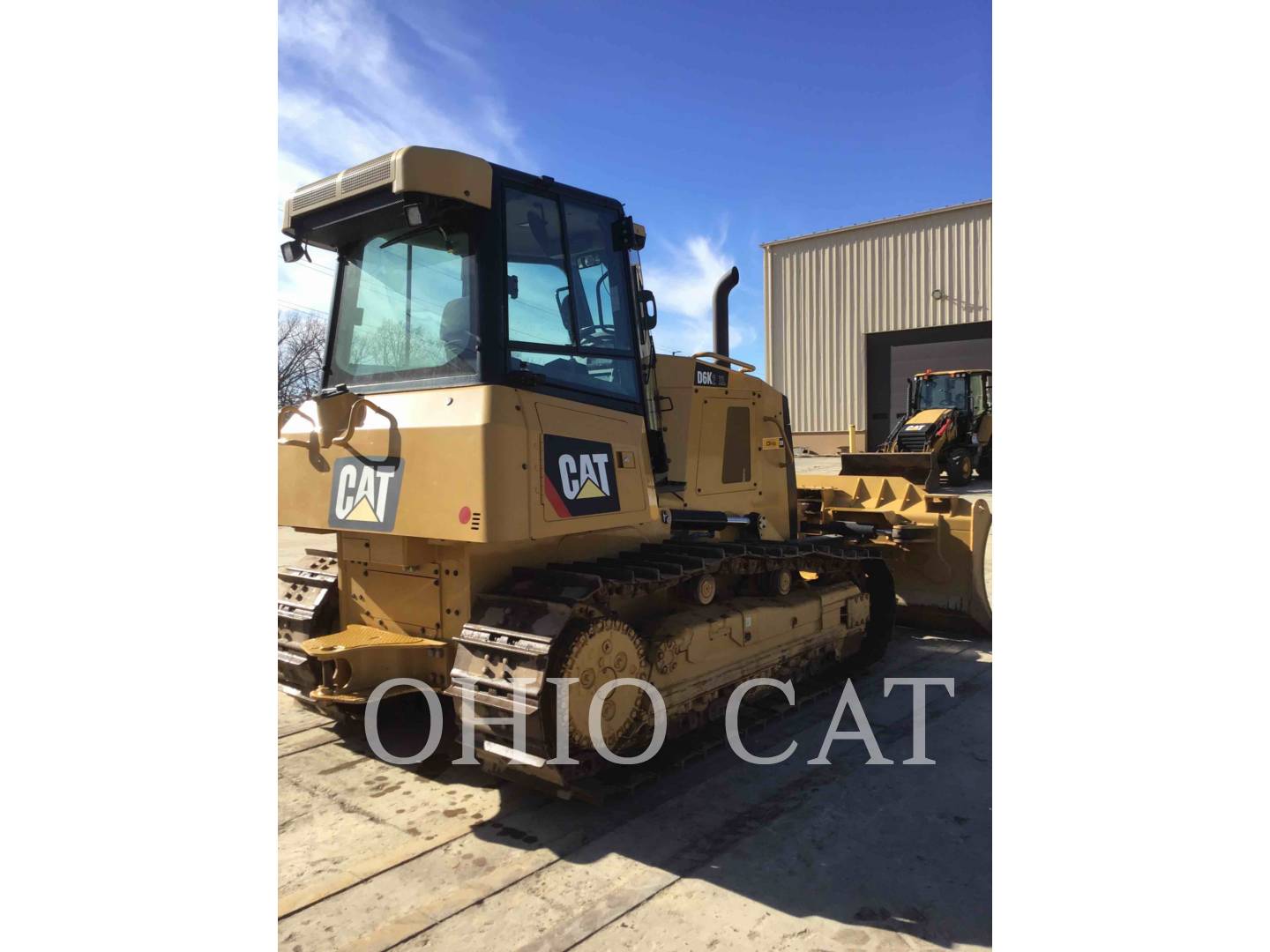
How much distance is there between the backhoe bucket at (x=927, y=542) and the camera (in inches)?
279

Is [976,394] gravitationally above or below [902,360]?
below

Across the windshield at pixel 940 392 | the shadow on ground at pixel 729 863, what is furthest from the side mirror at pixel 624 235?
the windshield at pixel 940 392

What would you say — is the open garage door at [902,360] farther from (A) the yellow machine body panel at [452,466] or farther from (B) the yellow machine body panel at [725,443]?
(A) the yellow machine body panel at [452,466]

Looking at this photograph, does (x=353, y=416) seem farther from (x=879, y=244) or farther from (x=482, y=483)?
(x=879, y=244)

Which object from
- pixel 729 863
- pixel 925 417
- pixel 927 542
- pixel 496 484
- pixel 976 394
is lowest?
pixel 729 863

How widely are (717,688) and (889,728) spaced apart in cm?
119

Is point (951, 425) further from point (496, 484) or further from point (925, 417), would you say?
point (496, 484)

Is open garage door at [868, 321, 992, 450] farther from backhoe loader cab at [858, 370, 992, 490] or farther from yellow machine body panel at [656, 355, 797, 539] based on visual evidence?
yellow machine body panel at [656, 355, 797, 539]

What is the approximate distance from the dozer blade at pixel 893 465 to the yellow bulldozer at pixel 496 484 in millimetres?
3511

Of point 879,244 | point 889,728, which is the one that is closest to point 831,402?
point 879,244

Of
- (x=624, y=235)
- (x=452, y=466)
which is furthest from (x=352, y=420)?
(x=624, y=235)

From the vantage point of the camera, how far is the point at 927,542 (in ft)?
23.7

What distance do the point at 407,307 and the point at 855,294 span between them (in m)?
22.7

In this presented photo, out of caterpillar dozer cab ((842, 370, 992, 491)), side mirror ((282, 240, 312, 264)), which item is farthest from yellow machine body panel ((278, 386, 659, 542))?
caterpillar dozer cab ((842, 370, 992, 491))
